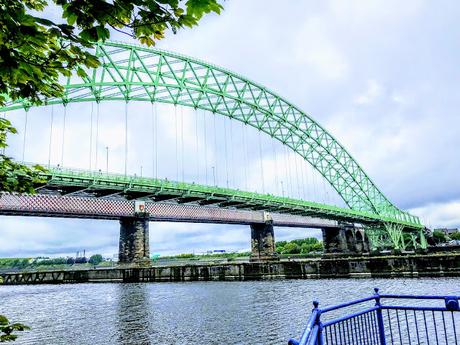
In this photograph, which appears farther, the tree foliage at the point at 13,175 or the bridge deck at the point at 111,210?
the bridge deck at the point at 111,210

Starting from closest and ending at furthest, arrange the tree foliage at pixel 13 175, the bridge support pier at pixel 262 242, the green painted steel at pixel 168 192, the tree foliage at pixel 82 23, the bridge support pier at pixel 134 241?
the tree foliage at pixel 82 23, the tree foliage at pixel 13 175, the green painted steel at pixel 168 192, the bridge support pier at pixel 134 241, the bridge support pier at pixel 262 242

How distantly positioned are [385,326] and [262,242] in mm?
57222

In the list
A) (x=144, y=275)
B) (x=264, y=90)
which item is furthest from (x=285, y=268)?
(x=264, y=90)

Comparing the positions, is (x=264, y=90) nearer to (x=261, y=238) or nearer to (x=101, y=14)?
(x=261, y=238)

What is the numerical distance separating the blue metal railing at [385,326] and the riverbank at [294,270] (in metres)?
16.3

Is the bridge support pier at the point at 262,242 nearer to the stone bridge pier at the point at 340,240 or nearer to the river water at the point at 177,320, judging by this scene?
the stone bridge pier at the point at 340,240

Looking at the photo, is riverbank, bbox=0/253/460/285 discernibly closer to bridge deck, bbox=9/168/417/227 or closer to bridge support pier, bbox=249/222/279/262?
bridge deck, bbox=9/168/417/227

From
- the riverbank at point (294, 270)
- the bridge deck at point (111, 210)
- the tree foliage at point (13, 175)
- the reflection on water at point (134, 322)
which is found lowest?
A: the reflection on water at point (134, 322)

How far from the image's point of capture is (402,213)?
114 meters

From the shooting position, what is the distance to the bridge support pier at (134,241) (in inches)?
1907

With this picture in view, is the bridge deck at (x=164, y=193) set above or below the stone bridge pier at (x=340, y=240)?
above

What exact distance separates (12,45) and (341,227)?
99.6 meters

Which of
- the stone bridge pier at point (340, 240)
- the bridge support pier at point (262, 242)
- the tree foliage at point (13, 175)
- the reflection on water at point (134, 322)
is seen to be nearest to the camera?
the tree foliage at point (13, 175)

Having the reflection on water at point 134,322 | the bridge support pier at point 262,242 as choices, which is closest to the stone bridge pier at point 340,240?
the bridge support pier at point 262,242
